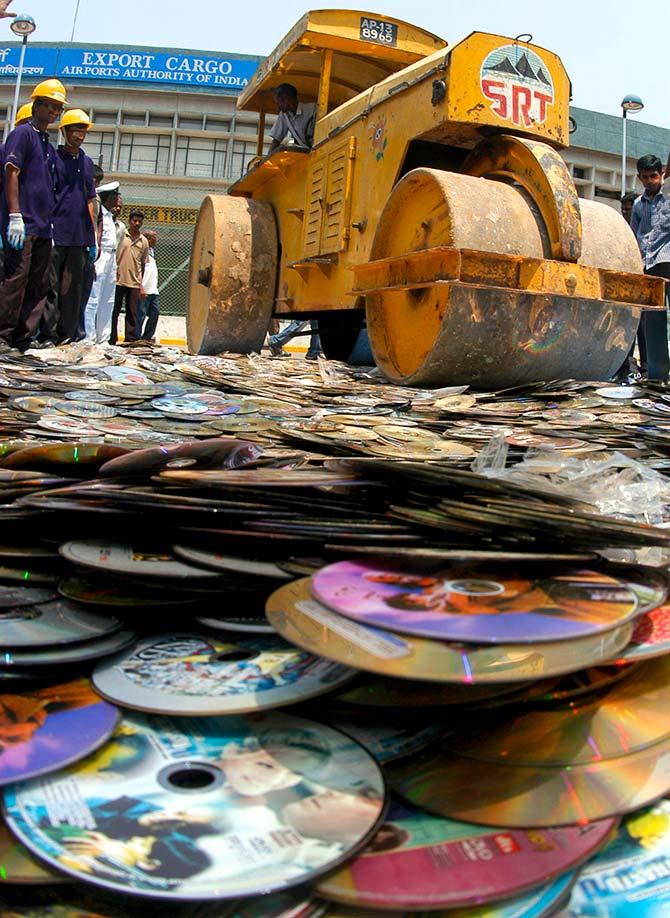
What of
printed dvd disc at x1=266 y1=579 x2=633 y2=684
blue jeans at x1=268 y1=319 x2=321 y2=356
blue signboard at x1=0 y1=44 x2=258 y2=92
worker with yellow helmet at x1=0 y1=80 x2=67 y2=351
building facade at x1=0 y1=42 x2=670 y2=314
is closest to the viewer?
printed dvd disc at x1=266 y1=579 x2=633 y2=684

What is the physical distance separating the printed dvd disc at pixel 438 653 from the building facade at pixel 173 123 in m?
26.7

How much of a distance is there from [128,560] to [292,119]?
19.9 feet

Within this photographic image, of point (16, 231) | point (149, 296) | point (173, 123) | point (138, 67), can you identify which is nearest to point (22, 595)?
point (16, 231)

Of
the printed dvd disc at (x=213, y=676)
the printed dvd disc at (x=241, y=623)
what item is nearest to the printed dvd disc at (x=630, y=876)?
the printed dvd disc at (x=213, y=676)

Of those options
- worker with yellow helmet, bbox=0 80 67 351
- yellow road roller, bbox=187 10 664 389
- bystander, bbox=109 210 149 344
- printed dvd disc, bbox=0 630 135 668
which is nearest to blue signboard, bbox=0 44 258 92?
bystander, bbox=109 210 149 344

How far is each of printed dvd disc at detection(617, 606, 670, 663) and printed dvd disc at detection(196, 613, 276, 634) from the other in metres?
0.56

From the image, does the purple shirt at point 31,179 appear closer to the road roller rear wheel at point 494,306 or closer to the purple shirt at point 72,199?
the purple shirt at point 72,199

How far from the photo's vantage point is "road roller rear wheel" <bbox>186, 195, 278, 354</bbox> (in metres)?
6.99

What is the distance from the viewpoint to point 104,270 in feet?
29.7

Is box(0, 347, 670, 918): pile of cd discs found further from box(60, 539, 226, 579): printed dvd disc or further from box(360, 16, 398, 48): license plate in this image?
box(360, 16, 398, 48): license plate

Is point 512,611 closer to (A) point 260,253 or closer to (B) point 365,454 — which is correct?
(B) point 365,454

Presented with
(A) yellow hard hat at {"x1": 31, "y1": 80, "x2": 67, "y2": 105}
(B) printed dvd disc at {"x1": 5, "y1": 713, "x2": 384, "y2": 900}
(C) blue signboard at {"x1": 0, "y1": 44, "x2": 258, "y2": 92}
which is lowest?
(B) printed dvd disc at {"x1": 5, "y1": 713, "x2": 384, "y2": 900}

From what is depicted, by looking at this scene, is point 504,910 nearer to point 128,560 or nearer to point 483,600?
point 483,600

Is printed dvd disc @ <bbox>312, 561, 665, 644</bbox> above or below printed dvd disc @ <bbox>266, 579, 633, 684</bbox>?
above
